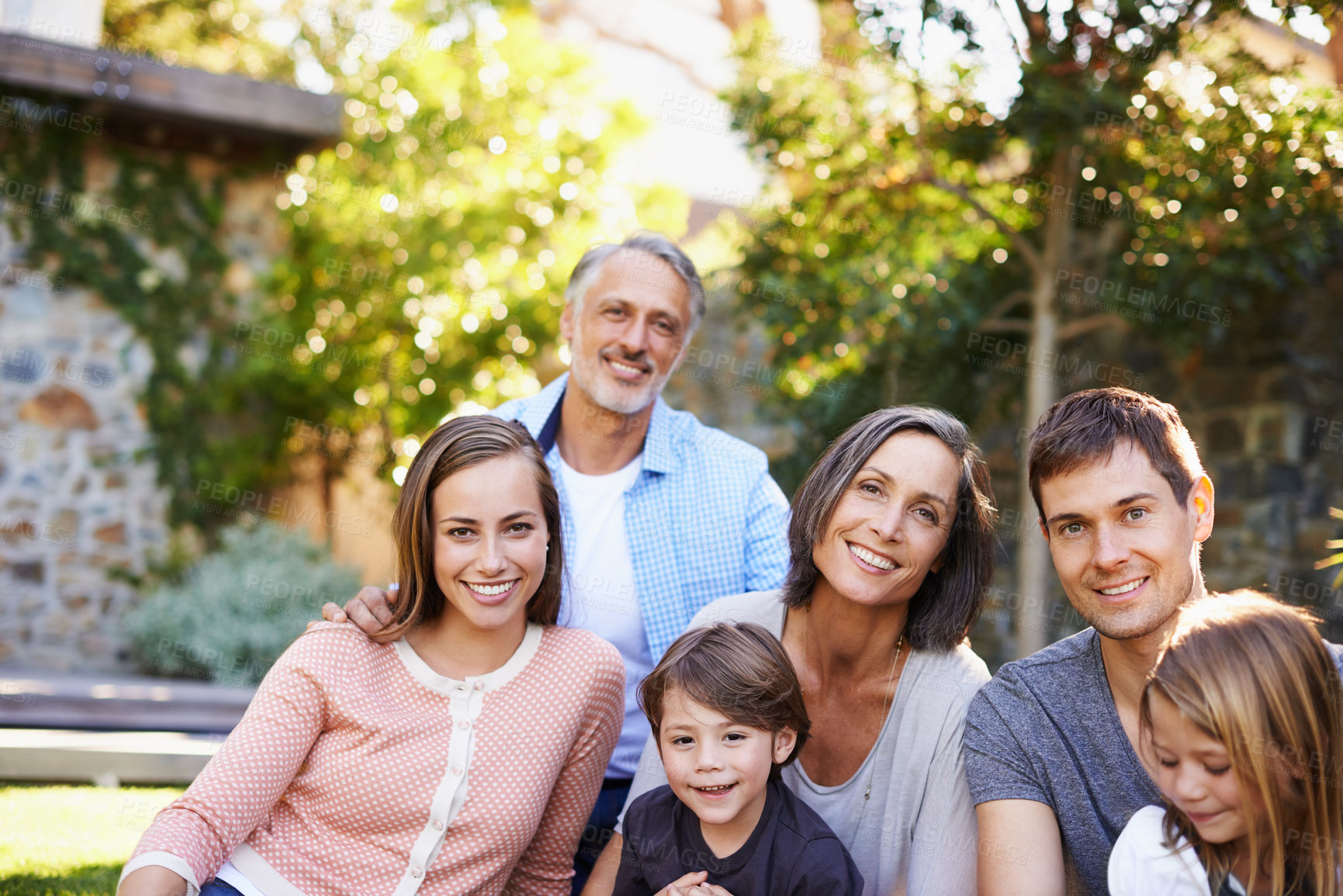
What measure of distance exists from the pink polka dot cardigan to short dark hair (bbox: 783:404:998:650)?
702 millimetres

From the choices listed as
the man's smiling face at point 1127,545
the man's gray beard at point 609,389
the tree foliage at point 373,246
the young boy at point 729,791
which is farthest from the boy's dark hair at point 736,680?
the tree foliage at point 373,246

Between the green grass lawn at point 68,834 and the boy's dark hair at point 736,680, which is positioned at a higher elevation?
the boy's dark hair at point 736,680

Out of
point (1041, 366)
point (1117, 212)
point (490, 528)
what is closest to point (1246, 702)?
point (490, 528)

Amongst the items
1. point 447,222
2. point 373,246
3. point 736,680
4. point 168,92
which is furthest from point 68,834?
point 447,222

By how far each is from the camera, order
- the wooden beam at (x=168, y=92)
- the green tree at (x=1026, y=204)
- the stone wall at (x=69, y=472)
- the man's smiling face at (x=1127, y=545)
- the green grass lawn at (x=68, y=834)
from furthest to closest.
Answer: the stone wall at (x=69, y=472) < the wooden beam at (x=168, y=92) < the green tree at (x=1026, y=204) < the green grass lawn at (x=68, y=834) < the man's smiling face at (x=1127, y=545)

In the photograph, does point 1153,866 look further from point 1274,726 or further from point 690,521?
point 690,521

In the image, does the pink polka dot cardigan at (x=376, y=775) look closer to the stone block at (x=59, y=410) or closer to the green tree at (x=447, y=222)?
the stone block at (x=59, y=410)

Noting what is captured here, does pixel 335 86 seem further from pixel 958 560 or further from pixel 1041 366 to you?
pixel 958 560

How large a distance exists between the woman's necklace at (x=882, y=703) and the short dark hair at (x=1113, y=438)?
47 centimetres

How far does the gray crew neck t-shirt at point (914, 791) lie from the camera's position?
2.03m

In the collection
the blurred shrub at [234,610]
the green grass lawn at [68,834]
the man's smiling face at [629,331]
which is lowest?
the green grass lawn at [68,834]

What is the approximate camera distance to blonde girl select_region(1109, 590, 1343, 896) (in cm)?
159

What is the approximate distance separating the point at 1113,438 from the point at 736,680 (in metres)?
0.86

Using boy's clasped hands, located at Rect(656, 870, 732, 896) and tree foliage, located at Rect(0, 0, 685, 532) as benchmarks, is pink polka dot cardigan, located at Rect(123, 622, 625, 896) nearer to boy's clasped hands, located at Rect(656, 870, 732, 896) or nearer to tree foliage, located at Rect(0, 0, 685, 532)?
boy's clasped hands, located at Rect(656, 870, 732, 896)
